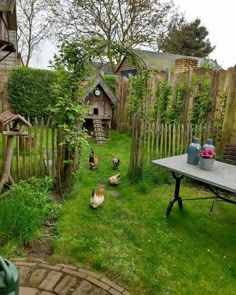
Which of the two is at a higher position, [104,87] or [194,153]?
[104,87]

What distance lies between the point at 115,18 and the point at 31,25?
7818 millimetres

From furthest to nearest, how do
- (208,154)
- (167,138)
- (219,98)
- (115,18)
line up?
1. (115,18)
2. (219,98)
3. (167,138)
4. (208,154)

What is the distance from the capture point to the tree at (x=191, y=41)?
79.1ft

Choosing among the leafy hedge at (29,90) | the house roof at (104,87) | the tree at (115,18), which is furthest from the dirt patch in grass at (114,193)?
the tree at (115,18)

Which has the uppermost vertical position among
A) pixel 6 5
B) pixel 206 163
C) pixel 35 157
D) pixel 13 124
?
pixel 6 5

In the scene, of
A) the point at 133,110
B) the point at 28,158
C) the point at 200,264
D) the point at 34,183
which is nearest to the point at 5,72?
the point at 133,110

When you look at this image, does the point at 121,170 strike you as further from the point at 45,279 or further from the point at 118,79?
the point at 118,79

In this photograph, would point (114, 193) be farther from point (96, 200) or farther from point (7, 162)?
point (7, 162)

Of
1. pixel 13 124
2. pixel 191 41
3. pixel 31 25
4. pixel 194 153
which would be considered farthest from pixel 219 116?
pixel 191 41

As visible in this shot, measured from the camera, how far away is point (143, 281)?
8.20 ft

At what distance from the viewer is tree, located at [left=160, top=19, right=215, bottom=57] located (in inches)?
949

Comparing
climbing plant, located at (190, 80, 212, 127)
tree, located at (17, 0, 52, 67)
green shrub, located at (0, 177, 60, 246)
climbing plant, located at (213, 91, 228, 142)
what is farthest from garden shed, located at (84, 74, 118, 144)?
tree, located at (17, 0, 52, 67)

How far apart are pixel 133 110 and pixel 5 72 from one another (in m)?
5.40

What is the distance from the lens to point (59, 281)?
2324 mm
